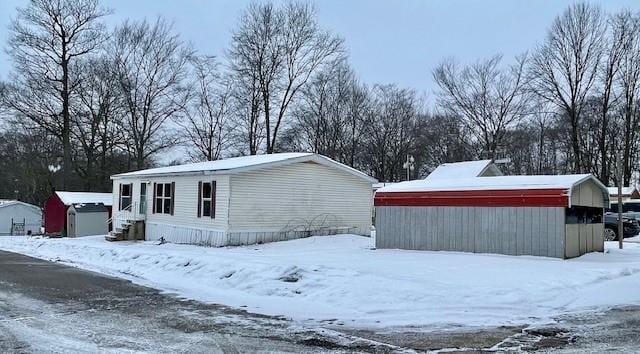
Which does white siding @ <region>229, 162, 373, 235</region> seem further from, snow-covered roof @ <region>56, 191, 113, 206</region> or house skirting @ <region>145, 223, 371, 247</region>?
snow-covered roof @ <region>56, 191, 113, 206</region>

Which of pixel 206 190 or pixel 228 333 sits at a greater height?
pixel 206 190

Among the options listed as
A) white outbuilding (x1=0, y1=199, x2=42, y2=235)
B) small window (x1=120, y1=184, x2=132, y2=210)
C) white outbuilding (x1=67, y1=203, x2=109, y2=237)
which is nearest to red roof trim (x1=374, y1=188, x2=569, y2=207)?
small window (x1=120, y1=184, x2=132, y2=210)

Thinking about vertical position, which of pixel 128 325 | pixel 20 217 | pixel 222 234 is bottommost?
pixel 128 325

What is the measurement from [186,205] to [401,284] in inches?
540

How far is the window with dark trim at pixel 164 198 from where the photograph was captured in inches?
935

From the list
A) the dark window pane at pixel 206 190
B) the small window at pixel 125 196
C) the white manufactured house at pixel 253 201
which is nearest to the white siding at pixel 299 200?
the white manufactured house at pixel 253 201

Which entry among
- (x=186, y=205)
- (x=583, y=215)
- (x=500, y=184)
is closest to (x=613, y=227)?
(x=583, y=215)

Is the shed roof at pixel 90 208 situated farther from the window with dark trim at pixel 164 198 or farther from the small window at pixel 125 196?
the window with dark trim at pixel 164 198

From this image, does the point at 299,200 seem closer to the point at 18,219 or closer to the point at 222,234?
the point at 222,234

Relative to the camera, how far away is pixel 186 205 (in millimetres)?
22469

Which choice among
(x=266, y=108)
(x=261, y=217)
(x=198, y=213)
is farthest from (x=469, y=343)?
(x=266, y=108)

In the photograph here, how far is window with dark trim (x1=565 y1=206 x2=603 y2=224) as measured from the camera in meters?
14.9

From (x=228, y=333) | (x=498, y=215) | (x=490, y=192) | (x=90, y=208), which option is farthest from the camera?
(x=90, y=208)

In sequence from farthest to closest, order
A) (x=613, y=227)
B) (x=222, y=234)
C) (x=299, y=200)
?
(x=613, y=227) → (x=299, y=200) → (x=222, y=234)
